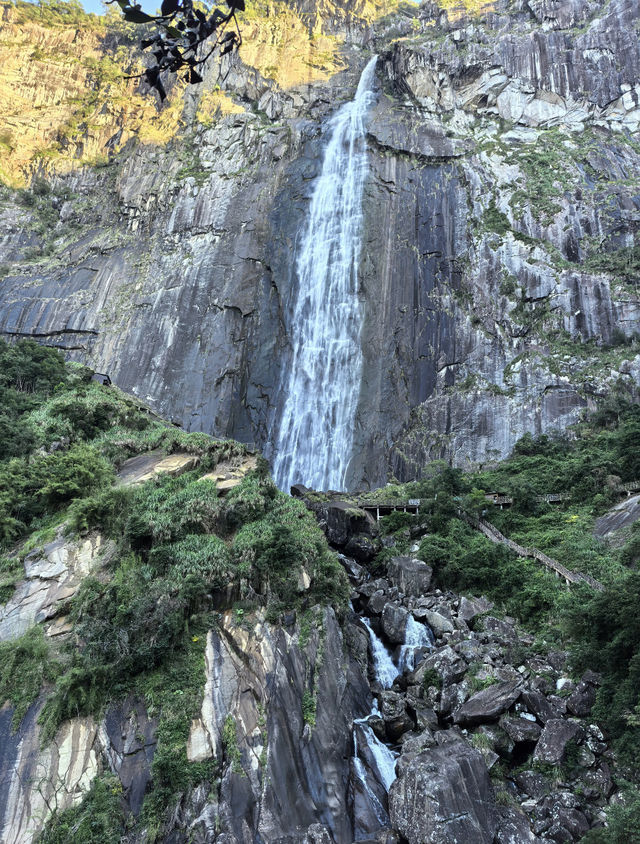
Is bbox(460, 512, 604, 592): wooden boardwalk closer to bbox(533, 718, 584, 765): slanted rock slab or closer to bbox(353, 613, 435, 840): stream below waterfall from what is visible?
bbox(533, 718, 584, 765): slanted rock slab

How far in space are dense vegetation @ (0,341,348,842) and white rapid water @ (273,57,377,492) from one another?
14173 millimetres

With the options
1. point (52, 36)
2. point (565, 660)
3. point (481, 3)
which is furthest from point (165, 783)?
point (52, 36)

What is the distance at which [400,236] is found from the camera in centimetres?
A: 4003

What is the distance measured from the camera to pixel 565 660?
14.9 meters

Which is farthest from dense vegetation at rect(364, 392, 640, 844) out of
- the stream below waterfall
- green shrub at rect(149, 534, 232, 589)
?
green shrub at rect(149, 534, 232, 589)

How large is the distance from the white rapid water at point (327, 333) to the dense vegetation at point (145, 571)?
14.2 meters

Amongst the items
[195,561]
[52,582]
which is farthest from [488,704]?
[52,582]

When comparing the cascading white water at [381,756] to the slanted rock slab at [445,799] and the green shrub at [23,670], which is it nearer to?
the slanted rock slab at [445,799]

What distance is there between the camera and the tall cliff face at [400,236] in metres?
34.6

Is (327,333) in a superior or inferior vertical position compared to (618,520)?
superior

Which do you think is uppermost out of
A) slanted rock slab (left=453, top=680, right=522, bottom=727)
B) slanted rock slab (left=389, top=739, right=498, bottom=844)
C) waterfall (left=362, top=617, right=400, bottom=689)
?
waterfall (left=362, top=617, right=400, bottom=689)

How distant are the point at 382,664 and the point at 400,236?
29413mm

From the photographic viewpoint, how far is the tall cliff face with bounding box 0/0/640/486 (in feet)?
114

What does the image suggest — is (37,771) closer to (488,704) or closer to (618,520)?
(488,704)
